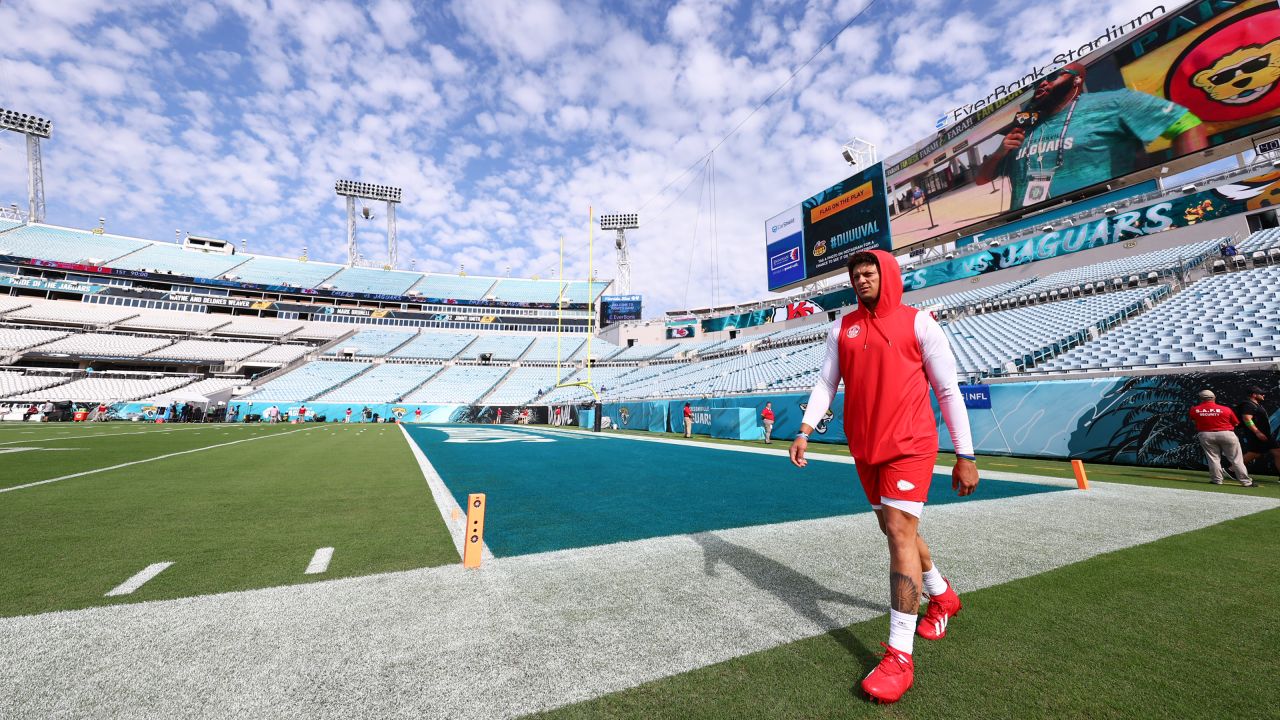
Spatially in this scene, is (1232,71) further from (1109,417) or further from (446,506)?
(446,506)

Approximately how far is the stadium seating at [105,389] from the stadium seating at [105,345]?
2.57 meters

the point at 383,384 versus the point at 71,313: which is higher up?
the point at 71,313

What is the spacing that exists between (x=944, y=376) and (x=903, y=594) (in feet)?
3.40

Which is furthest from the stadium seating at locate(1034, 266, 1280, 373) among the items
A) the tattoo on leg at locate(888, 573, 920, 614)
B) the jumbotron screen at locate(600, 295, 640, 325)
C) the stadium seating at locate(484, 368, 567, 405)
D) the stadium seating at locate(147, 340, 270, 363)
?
the stadium seating at locate(147, 340, 270, 363)

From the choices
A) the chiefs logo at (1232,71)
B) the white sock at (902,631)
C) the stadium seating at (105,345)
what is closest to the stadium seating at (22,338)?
the stadium seating at (105,345)

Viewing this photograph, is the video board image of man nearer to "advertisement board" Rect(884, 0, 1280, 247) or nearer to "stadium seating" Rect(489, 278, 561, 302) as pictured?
"advertisement board" Rect(884, 0, 1280, 247)

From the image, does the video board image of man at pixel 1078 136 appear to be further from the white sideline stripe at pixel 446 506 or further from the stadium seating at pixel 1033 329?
the white sideline stripe at pixel 446 506

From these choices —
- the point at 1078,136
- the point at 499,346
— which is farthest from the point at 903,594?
the point at 499,346

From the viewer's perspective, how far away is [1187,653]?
2111mm

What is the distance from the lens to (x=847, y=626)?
248cm

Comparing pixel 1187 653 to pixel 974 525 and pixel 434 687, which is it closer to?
pixel 974 525

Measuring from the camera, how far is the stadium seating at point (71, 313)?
43.9 metres

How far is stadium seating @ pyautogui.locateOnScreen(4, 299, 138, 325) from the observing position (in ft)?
144

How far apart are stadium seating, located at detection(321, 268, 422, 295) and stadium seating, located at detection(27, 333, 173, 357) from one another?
17659 mm
